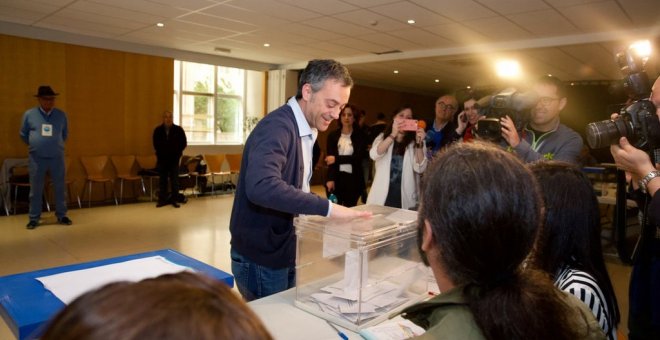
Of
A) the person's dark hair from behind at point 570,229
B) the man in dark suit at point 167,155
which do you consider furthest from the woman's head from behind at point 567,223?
the man in dark suit at point 167,155

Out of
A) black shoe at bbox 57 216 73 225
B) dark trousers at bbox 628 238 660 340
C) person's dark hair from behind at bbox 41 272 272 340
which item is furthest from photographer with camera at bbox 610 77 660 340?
black shoe at bbox 57 216 73 225

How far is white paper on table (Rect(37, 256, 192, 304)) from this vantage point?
4.02 feet

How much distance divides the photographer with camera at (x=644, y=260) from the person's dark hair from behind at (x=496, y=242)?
1252mm

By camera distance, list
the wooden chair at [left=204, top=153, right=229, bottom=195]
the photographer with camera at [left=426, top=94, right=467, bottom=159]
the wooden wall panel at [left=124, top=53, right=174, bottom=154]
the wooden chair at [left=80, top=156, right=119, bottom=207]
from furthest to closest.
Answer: the wooden chair at [left=204, top=153, right=229, bottom=195] < the wooden wall panel at [left=124, top=53, right=174, bottom=154] < the wooden chair at [left=80, top=156, right=119, bottom=207] < the photographer with camera at [left=426, top=94, right=467, bottom=159]

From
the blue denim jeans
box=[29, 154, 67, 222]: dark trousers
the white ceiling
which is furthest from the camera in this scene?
box=[29, 154, 67, 222]: dark trousers

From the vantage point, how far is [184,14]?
18.3 feet

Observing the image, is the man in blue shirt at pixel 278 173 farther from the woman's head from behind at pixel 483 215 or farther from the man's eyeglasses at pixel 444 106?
the man's eyeglasses at pixel 444 106

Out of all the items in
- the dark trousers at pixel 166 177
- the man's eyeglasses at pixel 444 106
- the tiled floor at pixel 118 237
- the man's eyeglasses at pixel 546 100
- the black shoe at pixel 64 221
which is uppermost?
the man's eyeglasses at pixel 444 106

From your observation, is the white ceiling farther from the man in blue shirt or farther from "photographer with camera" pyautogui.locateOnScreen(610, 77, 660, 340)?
the man in blue shirt

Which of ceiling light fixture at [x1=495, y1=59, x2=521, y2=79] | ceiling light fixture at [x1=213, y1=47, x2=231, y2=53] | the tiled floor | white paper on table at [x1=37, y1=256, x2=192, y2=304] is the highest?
ceiling light fixture at [x1=213, y1=47, x2=231, y2=53]

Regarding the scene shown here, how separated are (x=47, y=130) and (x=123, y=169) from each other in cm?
190

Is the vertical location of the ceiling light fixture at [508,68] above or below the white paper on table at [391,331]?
above

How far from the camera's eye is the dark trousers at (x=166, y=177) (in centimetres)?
730

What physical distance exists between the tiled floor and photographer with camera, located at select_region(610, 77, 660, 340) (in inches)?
57.4
